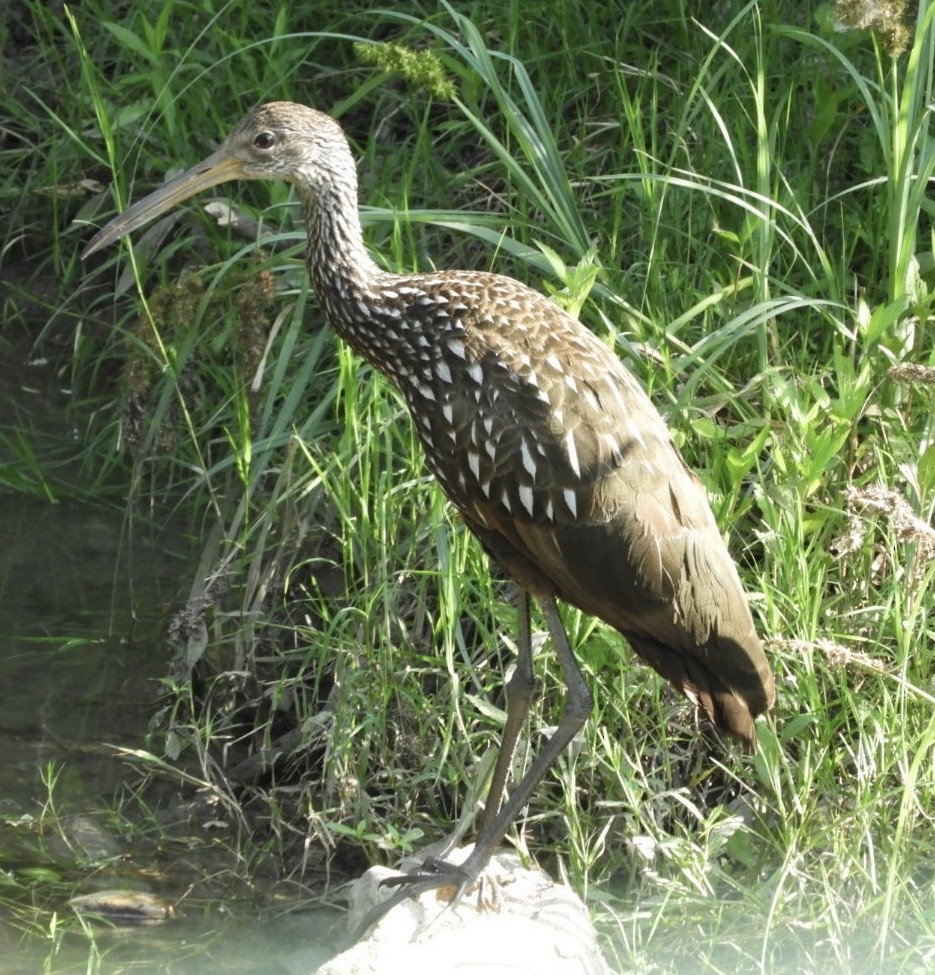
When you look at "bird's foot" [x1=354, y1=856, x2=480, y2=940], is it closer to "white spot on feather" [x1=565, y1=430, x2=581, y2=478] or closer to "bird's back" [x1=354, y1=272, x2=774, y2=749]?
"bird's back" [x1=354, y1=272, x2=774, y2=749]

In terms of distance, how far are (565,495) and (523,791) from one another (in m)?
0.62

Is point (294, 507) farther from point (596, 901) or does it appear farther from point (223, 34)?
point (223, 34)

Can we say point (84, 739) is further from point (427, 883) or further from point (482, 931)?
point (482, 931)

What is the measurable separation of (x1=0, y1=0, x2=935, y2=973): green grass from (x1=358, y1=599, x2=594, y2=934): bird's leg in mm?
172

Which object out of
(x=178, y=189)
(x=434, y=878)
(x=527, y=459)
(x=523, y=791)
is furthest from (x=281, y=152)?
(x=434, y=878)

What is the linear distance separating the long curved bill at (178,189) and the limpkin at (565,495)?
59 cm

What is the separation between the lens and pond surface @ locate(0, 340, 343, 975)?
3742 mm

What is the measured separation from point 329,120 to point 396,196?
1.01 metres

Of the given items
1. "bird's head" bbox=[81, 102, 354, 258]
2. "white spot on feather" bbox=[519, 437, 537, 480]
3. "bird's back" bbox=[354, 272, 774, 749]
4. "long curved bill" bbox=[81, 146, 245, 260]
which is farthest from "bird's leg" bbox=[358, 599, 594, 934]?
"long curved bill" bbox=[81, 146, 245, 260]

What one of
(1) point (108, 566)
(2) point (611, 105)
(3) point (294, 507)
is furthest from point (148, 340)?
(2) point (611, 105)

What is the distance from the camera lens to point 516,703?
3.77 meters

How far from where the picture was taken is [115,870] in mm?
3998

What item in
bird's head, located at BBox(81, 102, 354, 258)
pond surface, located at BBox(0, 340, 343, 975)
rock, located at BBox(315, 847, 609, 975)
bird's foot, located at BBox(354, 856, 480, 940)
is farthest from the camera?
bird's head, located at BBox(81, 102, 354, 258)

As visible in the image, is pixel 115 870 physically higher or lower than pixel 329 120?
lower
